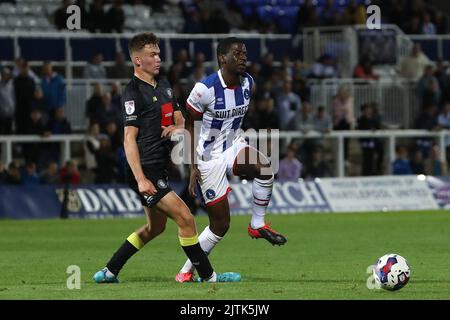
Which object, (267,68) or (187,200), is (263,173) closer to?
(187,200)

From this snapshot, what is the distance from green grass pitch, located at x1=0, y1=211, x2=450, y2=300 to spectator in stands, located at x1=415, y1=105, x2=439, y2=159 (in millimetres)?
5054

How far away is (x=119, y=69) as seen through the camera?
3145 cm

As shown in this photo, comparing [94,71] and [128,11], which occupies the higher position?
[128,11]

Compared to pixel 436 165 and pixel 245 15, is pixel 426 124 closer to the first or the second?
pixel 436 165

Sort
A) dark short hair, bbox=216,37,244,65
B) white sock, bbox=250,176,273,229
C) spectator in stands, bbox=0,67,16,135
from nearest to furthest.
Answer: dark short hair, bbox=216,37,244,65 < white sock, bbox=250,176,273,229 < spectator in stands, bbox=0,67,16,135

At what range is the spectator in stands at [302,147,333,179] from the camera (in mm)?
31828

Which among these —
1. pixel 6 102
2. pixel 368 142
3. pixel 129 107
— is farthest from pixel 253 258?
pixel 368 142

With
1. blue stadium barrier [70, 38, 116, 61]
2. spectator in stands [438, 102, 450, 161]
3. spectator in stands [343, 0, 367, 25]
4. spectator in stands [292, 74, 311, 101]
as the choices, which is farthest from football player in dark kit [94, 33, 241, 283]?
spectator in stands [343, 0, 367, 25]

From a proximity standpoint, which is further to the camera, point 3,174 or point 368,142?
point 368,142

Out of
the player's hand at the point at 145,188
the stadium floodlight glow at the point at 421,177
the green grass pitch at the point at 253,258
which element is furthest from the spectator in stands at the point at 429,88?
the player's hand at the point at 145,188

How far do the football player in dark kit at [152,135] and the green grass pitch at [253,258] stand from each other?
0.70 metres

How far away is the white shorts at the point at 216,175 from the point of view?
14.2 meters

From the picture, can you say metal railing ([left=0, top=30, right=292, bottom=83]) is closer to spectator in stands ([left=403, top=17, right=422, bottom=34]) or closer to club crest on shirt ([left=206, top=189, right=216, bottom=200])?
spectator in stands ([left=403, top=17, right=422, bottom=34])

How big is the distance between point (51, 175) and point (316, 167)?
6.94 meters
